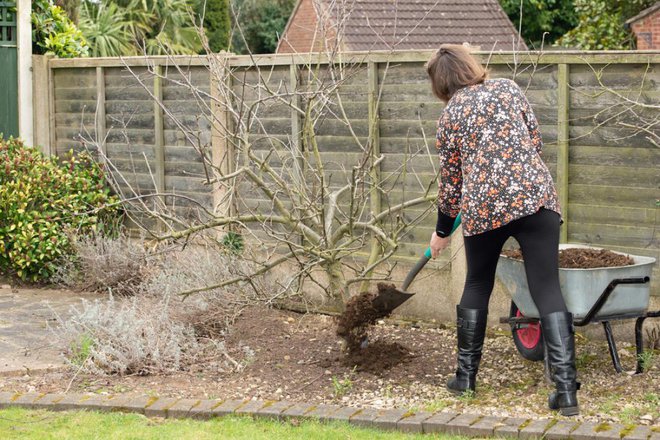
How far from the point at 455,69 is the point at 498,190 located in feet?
2.42

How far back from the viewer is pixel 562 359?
18.6 feet

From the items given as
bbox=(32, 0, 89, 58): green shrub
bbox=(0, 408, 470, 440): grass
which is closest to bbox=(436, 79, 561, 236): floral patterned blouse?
bbox=(0, 408, 470, 440): grass

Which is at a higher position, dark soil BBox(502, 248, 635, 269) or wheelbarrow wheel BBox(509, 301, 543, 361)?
dark soil BBox(502, 248, 635, 269)

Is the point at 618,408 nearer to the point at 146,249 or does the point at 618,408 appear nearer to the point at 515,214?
the point at 515,214

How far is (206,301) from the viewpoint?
7594mm

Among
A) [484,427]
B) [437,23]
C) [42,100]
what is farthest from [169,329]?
[437,23]

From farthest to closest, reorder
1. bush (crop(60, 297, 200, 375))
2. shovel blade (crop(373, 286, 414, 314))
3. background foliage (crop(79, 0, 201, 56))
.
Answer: background foliage (crop(79, 0, 201, 56)), bush (crop(60, 297, 200, 375)), shovel blade (crop(373, 286, 414, 314))

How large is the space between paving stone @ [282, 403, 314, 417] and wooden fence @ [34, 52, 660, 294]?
2.14m

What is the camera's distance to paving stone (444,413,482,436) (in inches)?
210

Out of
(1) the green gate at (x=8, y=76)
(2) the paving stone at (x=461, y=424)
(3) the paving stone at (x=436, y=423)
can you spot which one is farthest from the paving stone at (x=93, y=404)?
(1) the green gate at (x=8, y=76)

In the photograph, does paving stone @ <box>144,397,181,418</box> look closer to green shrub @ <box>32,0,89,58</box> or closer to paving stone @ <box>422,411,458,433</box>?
paving stone @ <box>422,411,458,433</box>

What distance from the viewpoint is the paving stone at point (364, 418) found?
216 inches

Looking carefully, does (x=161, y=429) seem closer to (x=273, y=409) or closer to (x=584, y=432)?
(x=273, y=409)

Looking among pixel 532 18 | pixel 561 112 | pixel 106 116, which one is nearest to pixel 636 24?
pixel 532 18
